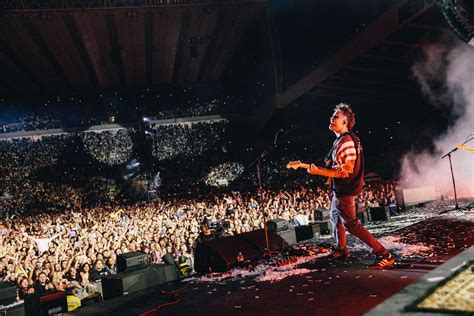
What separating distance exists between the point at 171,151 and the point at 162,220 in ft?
35.2

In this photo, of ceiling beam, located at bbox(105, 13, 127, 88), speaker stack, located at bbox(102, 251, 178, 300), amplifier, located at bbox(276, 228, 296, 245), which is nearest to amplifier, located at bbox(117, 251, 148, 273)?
speaker stack, located at bbox(102, 251, 178, 300)

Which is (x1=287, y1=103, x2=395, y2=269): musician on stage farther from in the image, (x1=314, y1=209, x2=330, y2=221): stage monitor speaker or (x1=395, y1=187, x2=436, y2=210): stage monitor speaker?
(x1=395, y1=187, x2=436, y2=210): stage monitor speaker

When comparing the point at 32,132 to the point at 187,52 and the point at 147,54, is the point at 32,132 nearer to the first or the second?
the point at 147,54

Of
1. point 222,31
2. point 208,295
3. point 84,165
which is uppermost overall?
point 222,31

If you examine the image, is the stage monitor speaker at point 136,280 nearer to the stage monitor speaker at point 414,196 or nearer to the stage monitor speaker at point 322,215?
the stage monitor speaker at point 322,215

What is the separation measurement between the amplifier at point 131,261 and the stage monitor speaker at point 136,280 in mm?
106

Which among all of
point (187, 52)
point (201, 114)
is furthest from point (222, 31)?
point (201, 114)

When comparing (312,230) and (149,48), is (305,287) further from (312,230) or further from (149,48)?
(149,48)

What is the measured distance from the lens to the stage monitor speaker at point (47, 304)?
2.78 metres

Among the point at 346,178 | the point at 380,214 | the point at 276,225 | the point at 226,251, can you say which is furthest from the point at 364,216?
the point at 346,178

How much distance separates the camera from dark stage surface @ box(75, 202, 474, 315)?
205 centimetres

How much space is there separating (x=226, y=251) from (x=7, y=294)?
7.72ft

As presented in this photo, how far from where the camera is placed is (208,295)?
2.55m

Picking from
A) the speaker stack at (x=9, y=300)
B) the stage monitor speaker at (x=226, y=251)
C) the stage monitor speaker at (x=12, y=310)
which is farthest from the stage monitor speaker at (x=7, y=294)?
the stage monitor speaker at (x=226, y=251)
